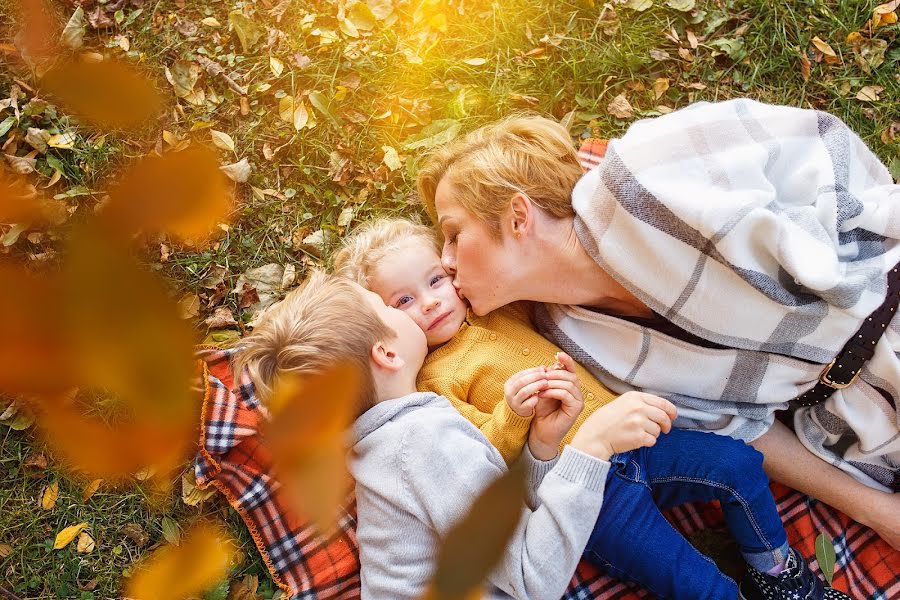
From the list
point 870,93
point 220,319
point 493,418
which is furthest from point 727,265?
point 220,319

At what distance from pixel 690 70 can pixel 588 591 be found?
7.68 feet

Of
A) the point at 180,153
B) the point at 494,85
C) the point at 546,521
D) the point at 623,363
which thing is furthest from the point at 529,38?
the point at 180,153

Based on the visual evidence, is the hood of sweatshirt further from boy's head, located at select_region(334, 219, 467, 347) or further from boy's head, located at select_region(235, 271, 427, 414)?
boy's head, located at select_region(334, 219, 467, 347)

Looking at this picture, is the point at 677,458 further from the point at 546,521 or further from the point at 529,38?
the point at 529,38

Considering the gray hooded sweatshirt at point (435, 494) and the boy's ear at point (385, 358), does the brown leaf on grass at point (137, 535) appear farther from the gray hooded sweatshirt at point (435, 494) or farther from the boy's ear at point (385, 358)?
the boy's ear at point (385, 358)

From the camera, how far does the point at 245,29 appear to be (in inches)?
124

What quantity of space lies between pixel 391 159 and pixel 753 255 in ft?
5.22

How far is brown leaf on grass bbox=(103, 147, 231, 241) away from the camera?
0.36m

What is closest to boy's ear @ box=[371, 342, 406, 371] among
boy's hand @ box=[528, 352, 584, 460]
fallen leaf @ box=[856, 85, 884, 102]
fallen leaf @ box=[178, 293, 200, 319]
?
boy's hand @ box=[528, 352, 584, 460]

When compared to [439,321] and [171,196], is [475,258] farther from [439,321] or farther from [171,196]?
[171,196]

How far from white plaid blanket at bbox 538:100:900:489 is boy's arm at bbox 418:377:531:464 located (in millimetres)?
577

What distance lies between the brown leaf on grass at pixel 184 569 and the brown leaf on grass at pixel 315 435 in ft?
0.27

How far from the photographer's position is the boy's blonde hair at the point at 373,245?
8.16 ft

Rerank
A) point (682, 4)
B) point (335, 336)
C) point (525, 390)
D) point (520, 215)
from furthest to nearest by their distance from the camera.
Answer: point (682, 4) → point (520, 215) → point (525, 390) → point (335, 336)
